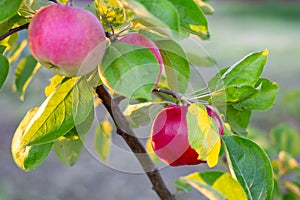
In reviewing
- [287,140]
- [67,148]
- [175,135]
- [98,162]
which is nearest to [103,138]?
[67,148]

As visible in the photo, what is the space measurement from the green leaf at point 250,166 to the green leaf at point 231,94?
65 millimetres

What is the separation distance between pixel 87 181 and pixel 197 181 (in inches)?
111

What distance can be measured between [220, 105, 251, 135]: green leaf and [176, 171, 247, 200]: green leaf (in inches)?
9.6

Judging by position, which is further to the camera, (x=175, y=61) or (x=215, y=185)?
(x=175, y=61)

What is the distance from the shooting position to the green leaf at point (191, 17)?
0.62 m

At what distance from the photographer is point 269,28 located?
919 cm

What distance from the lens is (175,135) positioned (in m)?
0.69

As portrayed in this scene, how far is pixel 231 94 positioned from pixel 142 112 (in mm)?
144

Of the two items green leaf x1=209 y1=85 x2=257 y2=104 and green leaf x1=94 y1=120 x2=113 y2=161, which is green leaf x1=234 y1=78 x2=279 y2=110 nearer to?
green leaf x1=209 y1=85 x2=257 y2=104

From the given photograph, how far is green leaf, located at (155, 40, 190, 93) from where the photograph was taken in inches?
27.6

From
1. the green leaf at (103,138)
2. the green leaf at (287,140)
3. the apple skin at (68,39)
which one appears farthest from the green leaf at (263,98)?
the green leaf at (287,140)

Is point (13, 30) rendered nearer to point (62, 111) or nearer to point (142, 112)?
point (62, 111)

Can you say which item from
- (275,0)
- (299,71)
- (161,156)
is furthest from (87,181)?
(275,0)

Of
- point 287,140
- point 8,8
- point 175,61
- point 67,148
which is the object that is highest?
point 8,8
